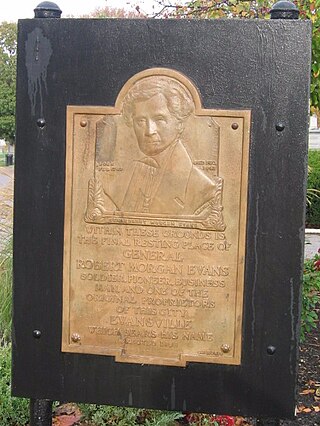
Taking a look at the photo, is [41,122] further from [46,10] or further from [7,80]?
[7,80]

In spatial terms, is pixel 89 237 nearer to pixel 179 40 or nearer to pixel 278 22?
pixel 179 40

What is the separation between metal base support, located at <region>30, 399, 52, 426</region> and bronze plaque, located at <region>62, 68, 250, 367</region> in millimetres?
356

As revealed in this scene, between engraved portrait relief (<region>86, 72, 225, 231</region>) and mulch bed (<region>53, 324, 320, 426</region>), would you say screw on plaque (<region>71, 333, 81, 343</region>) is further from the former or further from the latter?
mulch bed (<region>53, 324, 320, 426</region>)

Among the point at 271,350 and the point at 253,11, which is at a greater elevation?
the point at 253,11

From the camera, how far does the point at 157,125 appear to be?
271 centimetres

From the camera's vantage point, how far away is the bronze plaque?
8.85 ft

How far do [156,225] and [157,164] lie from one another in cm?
26

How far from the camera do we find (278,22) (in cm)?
267

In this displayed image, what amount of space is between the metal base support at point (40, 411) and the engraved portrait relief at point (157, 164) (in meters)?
0.91

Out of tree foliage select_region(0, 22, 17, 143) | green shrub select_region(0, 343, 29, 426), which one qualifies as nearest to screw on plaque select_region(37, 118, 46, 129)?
green shrub select_region(0, 343, 29, 426)

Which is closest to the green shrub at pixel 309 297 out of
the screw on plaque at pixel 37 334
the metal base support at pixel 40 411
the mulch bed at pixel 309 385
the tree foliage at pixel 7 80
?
the mulch bed at pixel 309 385

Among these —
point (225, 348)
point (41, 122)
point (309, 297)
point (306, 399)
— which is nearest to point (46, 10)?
point (41, 122)

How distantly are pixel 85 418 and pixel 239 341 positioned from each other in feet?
6.81

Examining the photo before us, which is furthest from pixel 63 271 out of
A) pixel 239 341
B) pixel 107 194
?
pixel 239 341
